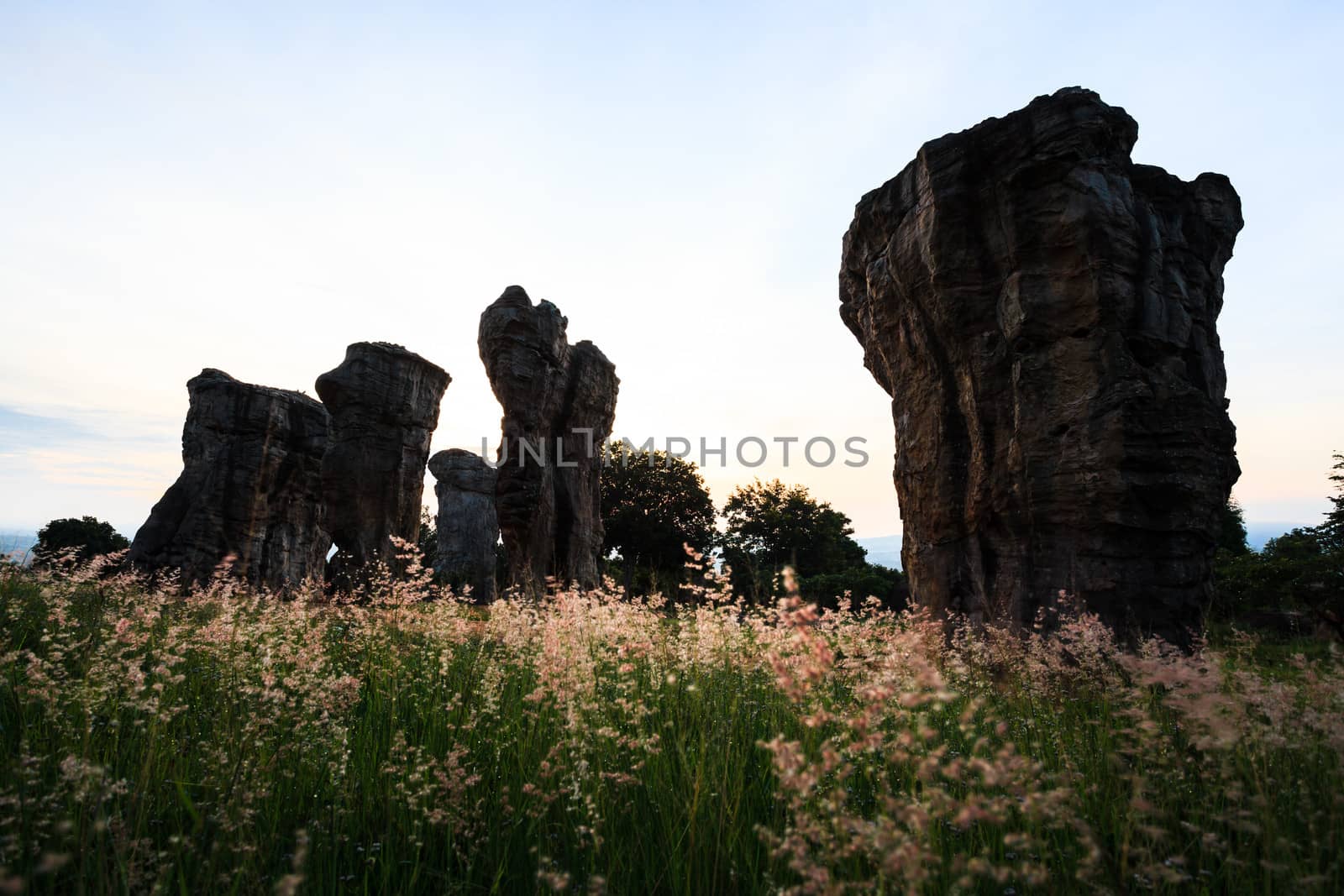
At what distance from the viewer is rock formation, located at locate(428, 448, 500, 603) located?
32344 millimetres

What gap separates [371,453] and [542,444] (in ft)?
19.9

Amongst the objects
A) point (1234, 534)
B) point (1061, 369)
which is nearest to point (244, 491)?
point (1061, 369)

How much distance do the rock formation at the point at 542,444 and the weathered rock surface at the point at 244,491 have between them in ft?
17.3

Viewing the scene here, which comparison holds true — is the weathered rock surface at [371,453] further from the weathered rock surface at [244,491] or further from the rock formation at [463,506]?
the rock formation at [463,506]

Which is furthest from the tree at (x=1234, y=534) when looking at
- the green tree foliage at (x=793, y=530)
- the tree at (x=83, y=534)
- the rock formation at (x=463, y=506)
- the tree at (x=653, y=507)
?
the tree at (x=83, y=534)

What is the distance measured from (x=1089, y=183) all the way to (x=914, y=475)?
4367 mm

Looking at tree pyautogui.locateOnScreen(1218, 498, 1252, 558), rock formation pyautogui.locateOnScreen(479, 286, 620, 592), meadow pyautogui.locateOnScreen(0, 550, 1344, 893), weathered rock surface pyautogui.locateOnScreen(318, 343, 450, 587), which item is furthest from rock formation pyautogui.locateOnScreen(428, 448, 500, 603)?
tree pyautogui.locateOnScreen(1218, 498, 1252, 558)

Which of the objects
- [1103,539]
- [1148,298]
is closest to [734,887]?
[1103,539]

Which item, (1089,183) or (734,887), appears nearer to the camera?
(734,887)

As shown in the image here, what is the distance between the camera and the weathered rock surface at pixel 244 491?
53.2ft

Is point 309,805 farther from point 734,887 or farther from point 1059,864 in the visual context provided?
point 1059,864

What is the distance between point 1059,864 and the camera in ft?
9.12

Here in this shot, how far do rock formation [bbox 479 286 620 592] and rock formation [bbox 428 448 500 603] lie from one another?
13.6 m

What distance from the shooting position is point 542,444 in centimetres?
1816
